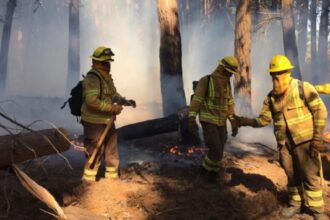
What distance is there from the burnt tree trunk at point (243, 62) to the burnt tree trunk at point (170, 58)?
190 cm

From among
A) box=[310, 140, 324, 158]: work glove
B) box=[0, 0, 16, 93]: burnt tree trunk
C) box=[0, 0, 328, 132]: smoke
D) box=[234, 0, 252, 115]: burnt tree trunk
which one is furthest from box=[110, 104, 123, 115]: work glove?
box=[0, 0, 16, 93]: burnt tree trunk

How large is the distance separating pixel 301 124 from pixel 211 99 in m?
1.58

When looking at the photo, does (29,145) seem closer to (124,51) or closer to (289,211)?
(289,211)

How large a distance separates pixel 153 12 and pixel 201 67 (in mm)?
18561

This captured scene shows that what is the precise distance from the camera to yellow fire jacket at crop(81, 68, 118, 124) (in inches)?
231

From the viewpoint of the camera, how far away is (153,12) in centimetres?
5216

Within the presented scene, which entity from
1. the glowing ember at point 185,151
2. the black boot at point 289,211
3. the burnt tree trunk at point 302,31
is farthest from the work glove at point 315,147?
the burnt tree trunk at point 302,31

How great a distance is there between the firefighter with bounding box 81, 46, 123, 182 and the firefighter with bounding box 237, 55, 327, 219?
240 cm

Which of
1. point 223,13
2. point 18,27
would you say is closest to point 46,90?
point 223,13

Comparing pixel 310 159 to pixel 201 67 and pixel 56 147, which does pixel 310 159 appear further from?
pixel 201 67

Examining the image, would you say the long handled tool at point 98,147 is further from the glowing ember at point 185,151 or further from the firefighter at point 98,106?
the glowing ember at point 185,151

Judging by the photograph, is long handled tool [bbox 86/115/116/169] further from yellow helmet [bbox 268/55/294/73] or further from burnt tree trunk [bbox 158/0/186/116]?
burnt tree trunk [bbox 158/0/186/116]

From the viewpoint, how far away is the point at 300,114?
549cm

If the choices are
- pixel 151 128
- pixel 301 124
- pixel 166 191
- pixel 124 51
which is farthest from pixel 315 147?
pixel 124 51
